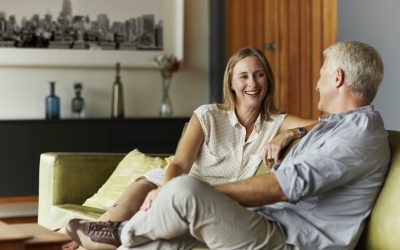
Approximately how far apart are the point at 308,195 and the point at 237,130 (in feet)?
3.42

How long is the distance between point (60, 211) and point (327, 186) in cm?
179

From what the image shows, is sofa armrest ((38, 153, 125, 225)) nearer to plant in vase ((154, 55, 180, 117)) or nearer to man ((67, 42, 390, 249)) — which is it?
man ((67, 42, 390, 249))

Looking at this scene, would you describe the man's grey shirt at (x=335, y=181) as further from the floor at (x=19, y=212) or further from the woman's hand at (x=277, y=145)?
the floor at (x=19, y=212)

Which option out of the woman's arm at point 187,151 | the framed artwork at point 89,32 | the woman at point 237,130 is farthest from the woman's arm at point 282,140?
the framed artwork at point 89,32

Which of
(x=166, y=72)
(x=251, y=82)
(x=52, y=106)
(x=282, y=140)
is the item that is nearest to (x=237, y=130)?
(x=251, y=82)

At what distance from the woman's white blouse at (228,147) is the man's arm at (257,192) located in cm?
92

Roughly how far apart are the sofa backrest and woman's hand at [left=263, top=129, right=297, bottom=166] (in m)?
0.57

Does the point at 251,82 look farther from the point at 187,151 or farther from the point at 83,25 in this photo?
the point at 83,25

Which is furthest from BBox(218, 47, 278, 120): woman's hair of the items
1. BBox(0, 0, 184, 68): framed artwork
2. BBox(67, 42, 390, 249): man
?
BBox(0, 0, 184, 68): framed artwork

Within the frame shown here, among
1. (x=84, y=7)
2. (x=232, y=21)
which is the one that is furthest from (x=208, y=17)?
(x=84, y=7)

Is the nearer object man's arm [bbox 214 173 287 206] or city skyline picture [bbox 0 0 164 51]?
man's arm [bbox 214 173 287 206]

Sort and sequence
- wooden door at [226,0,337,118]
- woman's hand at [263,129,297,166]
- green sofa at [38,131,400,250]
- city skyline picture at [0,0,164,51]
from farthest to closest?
city skyline picture at [0,0,164,51] < wooden door at [226,0,337,118] < green sofa at [38,131,400,250] < woman's hand at [263,129,297,166]

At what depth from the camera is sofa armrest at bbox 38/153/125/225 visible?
13.4 feet

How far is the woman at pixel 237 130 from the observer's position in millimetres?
3438
